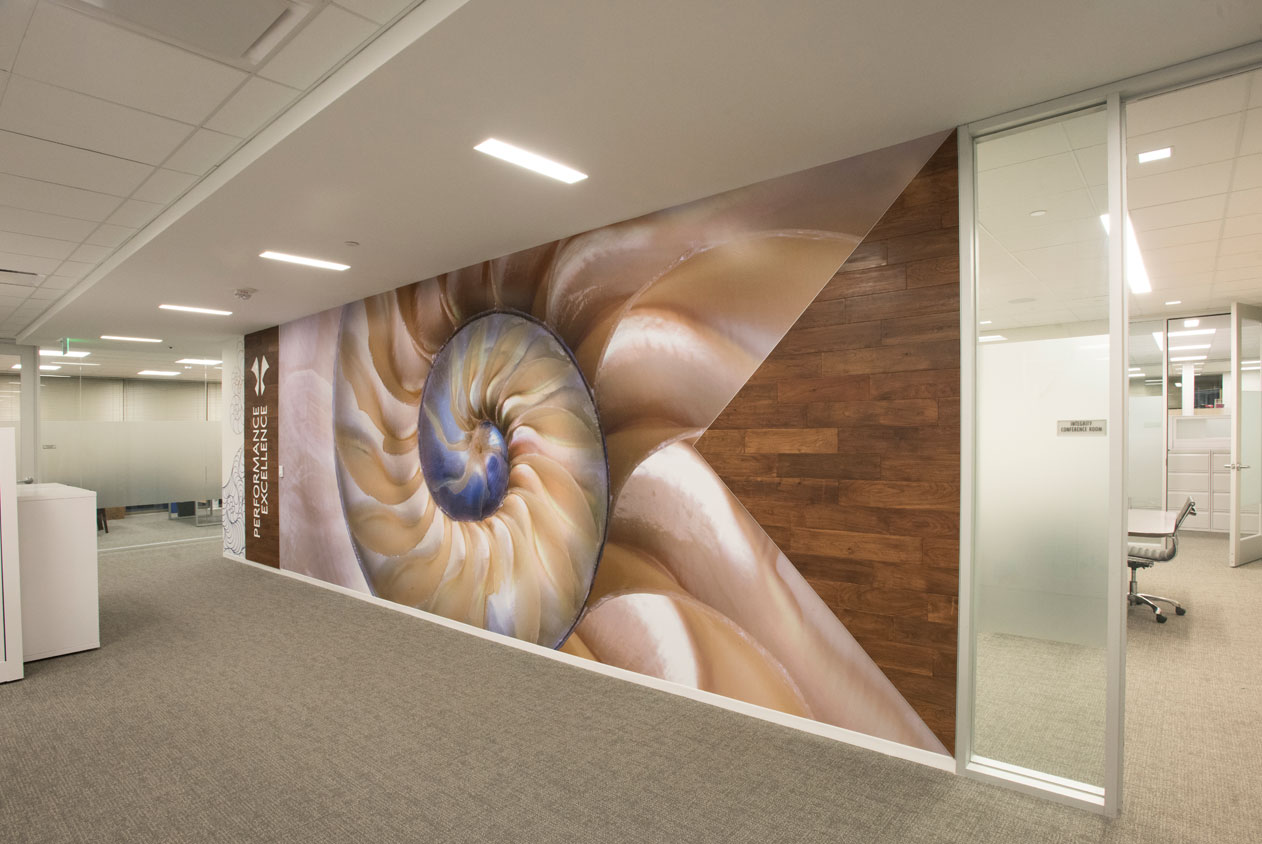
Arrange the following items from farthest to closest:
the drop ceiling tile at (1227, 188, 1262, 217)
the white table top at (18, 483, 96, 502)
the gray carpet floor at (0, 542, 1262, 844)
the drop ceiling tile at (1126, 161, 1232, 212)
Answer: the white table top at (18, 483, 96, 502)
the drop ceiling tile at (1227, 188, 1262, 217)
the drop ceiling tile at (1126, 161, 1232, 212)
the gray carpet floor at (0, 542, 1262, 844)

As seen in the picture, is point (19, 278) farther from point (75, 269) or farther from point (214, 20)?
point (214, 20)

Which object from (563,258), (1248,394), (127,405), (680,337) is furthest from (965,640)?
(127,405)

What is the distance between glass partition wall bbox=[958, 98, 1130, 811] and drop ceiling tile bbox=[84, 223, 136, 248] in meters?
5.10

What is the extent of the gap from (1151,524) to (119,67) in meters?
7.14

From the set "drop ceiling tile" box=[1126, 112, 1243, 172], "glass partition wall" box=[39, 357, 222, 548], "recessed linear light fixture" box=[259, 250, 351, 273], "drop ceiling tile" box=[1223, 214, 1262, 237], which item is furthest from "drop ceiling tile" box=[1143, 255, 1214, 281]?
"glass partition wall" box=[39, 357, 222, 548]

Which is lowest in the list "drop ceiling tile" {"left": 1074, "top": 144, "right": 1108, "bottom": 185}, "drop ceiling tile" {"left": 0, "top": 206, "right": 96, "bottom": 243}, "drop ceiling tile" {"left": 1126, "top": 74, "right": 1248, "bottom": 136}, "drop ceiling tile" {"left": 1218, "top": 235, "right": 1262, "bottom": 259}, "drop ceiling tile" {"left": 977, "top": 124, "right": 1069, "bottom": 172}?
"drop ceiling tile" {"left": 1074, "top": 144, "right": 1108, "bottom": 185}

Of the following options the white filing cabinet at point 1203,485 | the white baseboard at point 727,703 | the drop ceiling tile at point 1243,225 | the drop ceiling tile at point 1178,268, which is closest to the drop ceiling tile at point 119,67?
the white baseboard at point 727,703

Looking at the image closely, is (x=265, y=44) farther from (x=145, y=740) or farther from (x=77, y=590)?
(x=77, y=590)

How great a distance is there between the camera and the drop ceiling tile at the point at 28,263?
498cm

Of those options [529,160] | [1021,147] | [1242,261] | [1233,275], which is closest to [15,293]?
[529,160]

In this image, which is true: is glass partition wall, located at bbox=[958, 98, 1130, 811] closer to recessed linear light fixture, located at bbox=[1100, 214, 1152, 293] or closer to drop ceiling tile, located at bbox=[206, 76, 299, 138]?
recessed linear light fixture, located at bbox=[1100, 214, 1152, 293]

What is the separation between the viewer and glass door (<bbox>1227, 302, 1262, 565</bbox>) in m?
7.07

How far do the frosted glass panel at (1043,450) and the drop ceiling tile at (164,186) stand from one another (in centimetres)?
404

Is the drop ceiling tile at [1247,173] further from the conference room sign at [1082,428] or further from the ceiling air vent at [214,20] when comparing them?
the ceiling air vent at [214,20]
